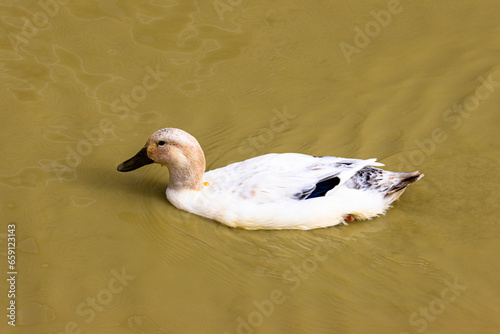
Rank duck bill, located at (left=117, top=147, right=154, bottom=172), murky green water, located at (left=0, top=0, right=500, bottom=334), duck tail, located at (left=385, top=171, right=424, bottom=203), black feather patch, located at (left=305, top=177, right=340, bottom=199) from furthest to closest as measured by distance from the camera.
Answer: duck bill, located at (left=117, top=147, right=154, bottom=172)
duck tail, located at (left=385, top=171, right=424, bottom=203)
black feather patch, located at (left=305, top=177, right=340, bottom=199)
murky green water, located at (left=0, top=0, right=500, bottom=334)

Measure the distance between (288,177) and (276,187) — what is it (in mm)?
143

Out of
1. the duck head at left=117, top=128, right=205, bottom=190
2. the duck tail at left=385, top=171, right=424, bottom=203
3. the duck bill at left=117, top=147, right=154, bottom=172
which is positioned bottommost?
the duck bill at left=117, top=147, right=154, bottom=172

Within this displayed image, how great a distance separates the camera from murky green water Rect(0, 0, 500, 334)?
5352mm

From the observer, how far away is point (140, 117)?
7570 mm

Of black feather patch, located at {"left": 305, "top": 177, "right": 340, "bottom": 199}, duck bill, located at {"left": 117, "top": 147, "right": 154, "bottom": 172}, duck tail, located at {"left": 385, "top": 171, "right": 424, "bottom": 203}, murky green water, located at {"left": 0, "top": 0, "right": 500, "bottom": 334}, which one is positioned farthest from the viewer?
duck bill, located at {"left": 117, "top": 147, "right": 154, "bottom": 172}

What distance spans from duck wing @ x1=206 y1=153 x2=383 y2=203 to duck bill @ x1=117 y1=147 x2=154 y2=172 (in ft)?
2.17

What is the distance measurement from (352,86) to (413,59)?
96 centimetres

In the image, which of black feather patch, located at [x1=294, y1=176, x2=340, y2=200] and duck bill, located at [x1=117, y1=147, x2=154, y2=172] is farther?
duck bill, located at [x1=117, y1=147, x2=154, y2=172]

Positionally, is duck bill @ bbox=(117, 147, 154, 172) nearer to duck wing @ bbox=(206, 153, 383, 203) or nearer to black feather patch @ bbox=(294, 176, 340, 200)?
duck wing @ bbox=(206, 153, 383, 203)

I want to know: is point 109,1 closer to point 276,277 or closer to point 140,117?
point 140,117

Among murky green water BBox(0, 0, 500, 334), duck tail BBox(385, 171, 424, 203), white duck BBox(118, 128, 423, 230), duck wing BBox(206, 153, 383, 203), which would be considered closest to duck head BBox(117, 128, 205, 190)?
white duck BBox(118, 128, 423, 230)

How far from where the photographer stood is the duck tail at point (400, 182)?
20.5ft

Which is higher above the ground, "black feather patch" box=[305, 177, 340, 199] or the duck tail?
the duck tail

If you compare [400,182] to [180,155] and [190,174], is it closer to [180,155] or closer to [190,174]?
[190,174]
